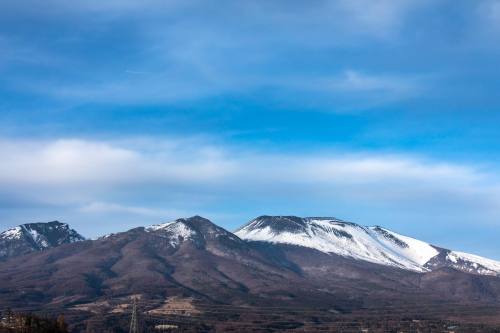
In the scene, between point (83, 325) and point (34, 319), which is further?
point (83, 325)

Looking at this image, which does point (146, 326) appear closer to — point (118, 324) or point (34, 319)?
point (118, 324)

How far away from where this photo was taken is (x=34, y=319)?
120938mm

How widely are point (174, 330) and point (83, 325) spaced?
2566cm

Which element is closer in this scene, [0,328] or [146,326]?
[0,328]

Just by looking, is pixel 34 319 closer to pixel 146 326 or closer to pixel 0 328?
pixel 0 328

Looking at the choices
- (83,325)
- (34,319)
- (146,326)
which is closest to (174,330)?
(146,326)

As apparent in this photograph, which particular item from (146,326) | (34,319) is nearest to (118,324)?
(146,326)

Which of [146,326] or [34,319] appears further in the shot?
[146,326]

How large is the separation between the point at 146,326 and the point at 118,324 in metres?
8.25

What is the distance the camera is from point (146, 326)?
649ft

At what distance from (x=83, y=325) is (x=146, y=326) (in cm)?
1760

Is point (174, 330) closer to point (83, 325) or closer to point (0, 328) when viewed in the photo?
point (83, 325)

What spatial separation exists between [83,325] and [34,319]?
8099 centimetres

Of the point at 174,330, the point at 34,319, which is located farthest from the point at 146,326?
the point at 34,319
